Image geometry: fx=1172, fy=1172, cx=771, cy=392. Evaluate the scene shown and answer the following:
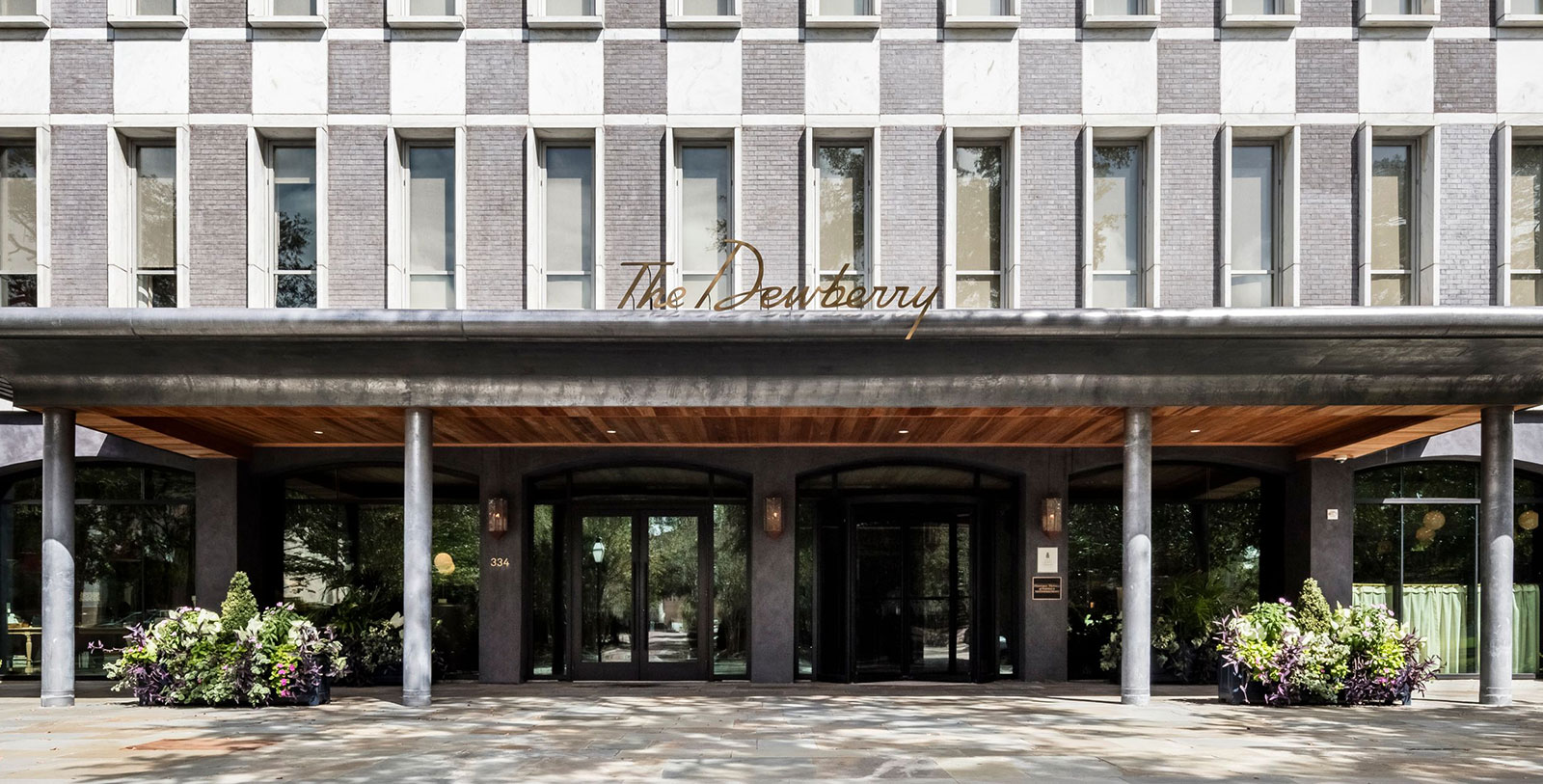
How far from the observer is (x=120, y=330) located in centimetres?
1185

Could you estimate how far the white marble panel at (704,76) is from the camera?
14.4 meters

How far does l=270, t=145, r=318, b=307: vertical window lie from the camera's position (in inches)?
576

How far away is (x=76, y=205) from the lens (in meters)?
14.4

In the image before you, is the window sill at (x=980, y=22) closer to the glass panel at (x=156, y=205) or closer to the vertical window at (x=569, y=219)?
the vertical window at (x=569, y=219)

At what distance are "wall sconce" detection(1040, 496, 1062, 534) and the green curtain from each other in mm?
4236

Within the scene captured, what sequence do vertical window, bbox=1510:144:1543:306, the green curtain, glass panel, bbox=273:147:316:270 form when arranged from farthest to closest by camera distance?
the green curtain
vertical window, bbox=1510:144:1543:306
glass panel, bbox=273:147:316:270

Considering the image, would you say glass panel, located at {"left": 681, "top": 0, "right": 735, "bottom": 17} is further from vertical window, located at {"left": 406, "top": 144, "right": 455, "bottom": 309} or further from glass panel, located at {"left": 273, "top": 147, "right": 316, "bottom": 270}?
glass panel, located at {"left": 273, "top": 147, "right": 316, "bottom": 270}

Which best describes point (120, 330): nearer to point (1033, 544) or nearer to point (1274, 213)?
point (1033, 544)

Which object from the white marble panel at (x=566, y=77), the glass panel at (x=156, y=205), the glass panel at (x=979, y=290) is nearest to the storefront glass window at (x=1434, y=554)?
the glass panel at (x=979, y=290)

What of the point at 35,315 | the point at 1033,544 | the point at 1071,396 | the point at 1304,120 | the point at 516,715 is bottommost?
the point at 516,715

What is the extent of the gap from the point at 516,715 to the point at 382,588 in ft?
15.3

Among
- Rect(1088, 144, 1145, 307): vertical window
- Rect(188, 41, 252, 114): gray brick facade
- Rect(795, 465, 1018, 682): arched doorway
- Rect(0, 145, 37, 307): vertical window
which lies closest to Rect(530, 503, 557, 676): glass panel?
Rect(795, 465, 1018, 682): arched doorway

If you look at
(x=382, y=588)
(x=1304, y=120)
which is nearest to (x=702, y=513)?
(x=382, y=588)

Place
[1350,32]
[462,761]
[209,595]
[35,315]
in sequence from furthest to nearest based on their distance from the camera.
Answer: [209,595] < [1350,32] < [35,315] < [462,761]
